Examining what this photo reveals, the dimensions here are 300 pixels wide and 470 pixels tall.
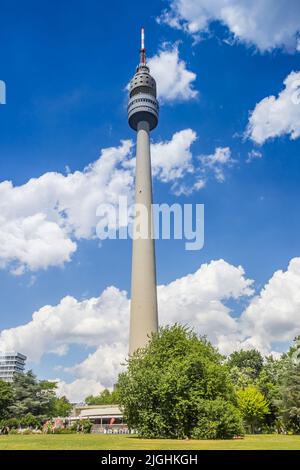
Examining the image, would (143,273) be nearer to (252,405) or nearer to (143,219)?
(143,219)

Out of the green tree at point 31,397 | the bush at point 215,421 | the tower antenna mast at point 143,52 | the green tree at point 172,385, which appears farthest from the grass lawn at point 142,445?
the tower antenna mast at point 143,52

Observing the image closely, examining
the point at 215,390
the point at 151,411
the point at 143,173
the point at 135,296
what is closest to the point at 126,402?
the point at 151,411

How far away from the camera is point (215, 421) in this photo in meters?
34.1

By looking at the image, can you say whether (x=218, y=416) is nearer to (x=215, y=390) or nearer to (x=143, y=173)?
(x=215, y=390)

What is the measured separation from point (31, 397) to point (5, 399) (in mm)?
6680

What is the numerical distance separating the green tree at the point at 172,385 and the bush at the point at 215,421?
59 centimetres

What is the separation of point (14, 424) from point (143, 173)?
49.2 meters

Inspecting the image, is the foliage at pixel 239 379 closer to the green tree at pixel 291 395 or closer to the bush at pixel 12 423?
the green tree at pixel 291 395

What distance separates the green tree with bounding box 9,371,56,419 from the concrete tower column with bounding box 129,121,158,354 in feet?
57.8

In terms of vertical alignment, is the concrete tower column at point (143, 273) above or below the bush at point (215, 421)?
above

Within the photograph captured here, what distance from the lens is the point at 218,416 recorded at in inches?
1355

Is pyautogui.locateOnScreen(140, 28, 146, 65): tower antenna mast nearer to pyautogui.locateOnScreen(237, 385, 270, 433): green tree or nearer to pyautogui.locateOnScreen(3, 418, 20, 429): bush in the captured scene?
pyautogui.locateOnScreen(237, 385, 270, 433): green tree

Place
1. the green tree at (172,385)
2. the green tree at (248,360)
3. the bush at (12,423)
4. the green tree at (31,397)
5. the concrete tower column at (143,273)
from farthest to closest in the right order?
1. the green tree at (248,360)
2. the concrete tower column at (143,273)
3. the green tree at (31,397)
4. the bush at (12,423)
5. the green tree at (172,385)

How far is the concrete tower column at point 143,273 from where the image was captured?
2964 inches
